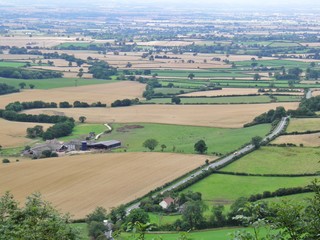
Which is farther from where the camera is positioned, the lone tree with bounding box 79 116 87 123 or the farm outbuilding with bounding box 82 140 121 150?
the lone tree with bounding box 79 116 87 123

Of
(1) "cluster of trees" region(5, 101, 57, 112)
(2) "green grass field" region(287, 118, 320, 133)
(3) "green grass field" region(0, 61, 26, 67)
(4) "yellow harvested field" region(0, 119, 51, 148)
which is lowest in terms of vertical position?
(3) "green grass field" region(0, 61, 26, 67)

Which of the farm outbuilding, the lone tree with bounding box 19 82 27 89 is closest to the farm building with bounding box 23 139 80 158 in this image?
the farm outbuilding

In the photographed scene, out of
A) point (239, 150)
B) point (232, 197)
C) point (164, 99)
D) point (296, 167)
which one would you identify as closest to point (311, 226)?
point (232, 197)

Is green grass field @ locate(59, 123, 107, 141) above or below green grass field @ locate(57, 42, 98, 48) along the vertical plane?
above

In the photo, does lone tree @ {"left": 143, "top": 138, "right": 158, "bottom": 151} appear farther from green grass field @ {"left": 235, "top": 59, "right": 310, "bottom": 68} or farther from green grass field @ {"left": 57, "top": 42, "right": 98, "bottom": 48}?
Answer: green grass field @ {"left": 57, "top": 42, "right": 98, "bottom": 48}

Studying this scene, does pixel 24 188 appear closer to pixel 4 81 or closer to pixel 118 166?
pixel 118 166

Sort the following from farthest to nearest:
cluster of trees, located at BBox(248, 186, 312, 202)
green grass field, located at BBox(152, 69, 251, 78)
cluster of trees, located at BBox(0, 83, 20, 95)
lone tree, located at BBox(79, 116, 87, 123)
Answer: green grass field, located at BBox(152, 69, 251, 78) < cluster of trees, located at BBox(0, 83, 20, 95) < lone tree, located at BBox(79, 116, 87, 123) < cluster of trees, located at BBox(248, 186, 312, 202)
